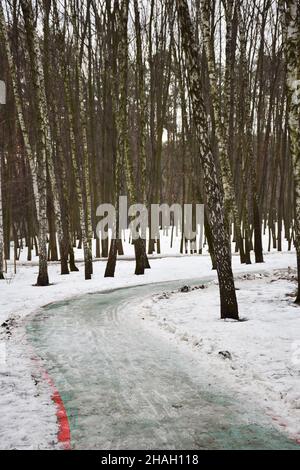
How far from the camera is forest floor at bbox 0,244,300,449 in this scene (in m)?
4.19

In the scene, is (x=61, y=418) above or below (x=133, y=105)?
below

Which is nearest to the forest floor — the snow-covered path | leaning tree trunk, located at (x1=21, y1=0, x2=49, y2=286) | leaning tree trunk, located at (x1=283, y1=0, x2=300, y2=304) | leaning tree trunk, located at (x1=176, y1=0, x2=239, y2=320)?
the snow-covered path

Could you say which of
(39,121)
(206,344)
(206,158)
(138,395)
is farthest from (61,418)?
(39,121)

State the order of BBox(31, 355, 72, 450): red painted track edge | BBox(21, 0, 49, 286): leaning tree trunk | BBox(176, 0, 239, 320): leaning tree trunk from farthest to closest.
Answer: BBox(21, 0, 49, 286): leaning tree trunk < BBox(176, 0, 239, 320): leaning tree trunk < BBox(31, 355, 72, 450): red painted track edge

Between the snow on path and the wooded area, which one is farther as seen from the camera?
the wooded area

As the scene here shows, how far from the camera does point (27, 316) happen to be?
30.9 feet

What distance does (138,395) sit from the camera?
476 cm

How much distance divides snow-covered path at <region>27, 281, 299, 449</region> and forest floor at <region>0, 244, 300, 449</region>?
0.23 m

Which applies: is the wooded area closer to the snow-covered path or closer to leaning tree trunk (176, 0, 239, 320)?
leaning tree trunk (176, 0, 239, 320)

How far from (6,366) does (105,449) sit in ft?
9.11

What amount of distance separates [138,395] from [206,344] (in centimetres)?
212

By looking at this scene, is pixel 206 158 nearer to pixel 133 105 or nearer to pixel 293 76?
pixel 293 76

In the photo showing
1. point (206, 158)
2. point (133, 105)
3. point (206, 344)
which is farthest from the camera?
point (133, 105)

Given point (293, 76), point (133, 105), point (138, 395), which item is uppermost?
point (133, 105)
